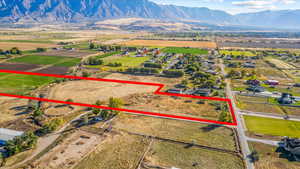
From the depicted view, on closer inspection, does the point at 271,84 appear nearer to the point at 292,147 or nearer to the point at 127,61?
the point at 292,147

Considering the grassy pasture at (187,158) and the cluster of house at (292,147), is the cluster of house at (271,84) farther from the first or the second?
the grassy pasture at (187,158)

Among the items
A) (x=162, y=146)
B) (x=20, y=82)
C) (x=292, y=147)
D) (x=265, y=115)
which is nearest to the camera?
(x=292, y=147)

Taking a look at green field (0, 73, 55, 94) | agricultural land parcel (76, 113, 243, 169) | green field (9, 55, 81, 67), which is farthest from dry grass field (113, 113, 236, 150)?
green field (9, 55, 81, 67)

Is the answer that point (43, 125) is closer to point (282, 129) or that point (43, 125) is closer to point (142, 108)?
point (142, 108)

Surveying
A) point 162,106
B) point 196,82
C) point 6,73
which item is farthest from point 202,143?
point 6,73

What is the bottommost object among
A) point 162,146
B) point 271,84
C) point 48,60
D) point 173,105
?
point 162,146

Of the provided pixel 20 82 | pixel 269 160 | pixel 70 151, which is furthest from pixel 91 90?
pixel 269 160

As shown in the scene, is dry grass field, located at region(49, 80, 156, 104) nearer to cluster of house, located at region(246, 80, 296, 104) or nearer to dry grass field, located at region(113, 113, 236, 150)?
dry grass field, located at region(113, 113, 236, 150)
